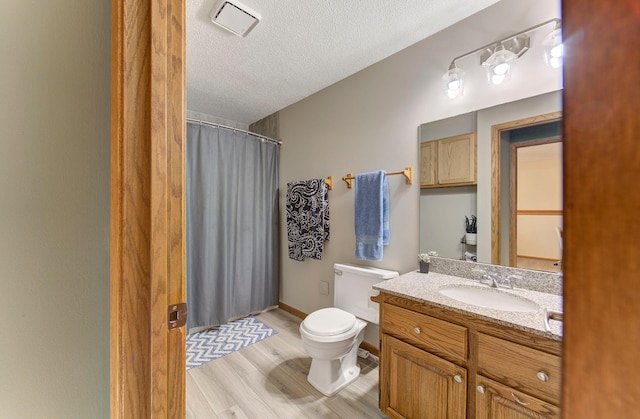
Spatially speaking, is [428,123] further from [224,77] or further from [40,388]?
[40,388]

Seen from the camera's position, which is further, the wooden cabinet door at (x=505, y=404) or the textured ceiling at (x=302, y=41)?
the textured ceiling at (x=302, y=41)

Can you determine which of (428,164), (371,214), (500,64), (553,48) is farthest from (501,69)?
(371,214)

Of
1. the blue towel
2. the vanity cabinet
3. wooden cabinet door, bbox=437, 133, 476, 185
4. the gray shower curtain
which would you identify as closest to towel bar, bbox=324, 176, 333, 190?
the blue towel

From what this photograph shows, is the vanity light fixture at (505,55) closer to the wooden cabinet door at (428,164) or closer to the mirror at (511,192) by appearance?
the mirror at (511,192)

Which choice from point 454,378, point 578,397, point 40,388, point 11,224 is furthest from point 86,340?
point 454,378

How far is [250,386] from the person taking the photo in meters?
1.65

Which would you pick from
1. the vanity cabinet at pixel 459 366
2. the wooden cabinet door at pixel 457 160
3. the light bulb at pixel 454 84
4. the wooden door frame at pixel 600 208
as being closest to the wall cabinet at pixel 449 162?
the wooden cabinet door at pixel 457 160

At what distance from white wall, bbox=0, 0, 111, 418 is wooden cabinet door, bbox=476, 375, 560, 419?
4.03 ft

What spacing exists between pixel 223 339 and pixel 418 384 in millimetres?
1725

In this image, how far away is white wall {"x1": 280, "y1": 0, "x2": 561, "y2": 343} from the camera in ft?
4.51

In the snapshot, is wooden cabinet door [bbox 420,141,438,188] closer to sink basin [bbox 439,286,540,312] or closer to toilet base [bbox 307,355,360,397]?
sink basin [bbox 439,286,540,312]

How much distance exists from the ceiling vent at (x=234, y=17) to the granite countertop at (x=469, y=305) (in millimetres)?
1714

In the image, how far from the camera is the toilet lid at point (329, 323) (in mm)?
1564

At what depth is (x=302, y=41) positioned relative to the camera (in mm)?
1685
